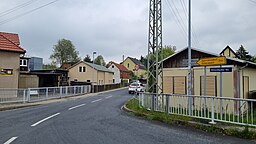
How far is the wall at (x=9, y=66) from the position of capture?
20.7 metres

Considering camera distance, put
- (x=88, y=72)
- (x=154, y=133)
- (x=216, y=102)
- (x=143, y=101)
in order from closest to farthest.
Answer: (x=154, y=133)
(x=216, y=102)
(x=143, y=101)
(x=88, y=72)

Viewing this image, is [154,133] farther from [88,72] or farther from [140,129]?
[88,72]

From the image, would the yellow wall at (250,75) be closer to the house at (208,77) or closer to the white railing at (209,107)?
the house at (208,77)

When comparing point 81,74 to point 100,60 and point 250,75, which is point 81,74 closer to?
point 250,75

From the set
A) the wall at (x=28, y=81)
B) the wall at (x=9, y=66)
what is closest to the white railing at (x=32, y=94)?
the wall at (x=9, y=66)

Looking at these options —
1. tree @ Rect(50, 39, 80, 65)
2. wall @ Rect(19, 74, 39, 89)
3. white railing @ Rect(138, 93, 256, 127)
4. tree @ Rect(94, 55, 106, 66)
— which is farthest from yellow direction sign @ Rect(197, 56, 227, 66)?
tree @ Rect(94, 55, 106, 66)

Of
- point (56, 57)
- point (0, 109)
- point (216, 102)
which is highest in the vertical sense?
point (56, 57)

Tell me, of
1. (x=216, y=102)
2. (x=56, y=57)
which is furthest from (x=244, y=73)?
(x=56, y=57)

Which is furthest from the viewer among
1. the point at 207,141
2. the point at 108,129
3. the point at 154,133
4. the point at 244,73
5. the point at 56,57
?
the point at 56,57

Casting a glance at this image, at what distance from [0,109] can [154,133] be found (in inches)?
460

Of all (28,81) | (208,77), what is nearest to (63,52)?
(28,81)

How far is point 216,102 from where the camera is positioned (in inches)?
357

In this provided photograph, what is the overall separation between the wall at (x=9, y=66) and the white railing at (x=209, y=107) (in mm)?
14475

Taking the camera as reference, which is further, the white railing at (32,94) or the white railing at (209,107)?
the white railing at (32,94)
